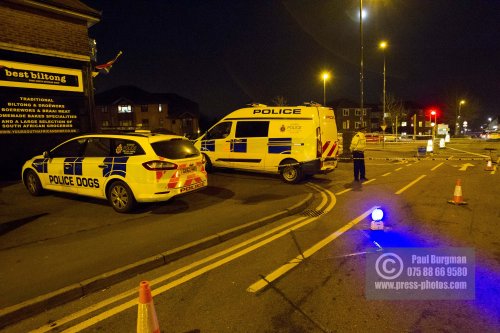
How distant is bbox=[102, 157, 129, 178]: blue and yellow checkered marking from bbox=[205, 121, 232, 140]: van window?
529cm

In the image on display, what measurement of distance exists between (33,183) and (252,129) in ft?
20.9

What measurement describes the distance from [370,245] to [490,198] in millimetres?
5304

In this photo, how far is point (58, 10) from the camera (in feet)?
36.9

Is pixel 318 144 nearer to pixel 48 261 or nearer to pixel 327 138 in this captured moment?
pixel 327 138

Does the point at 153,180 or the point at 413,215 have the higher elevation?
the point at 153,180

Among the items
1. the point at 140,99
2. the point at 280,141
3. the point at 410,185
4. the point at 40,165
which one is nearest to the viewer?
the point at 40,165

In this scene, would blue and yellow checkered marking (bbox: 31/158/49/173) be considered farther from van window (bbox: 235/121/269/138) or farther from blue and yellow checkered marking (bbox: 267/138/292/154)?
blue and yellow checkered marking (bbox: 267/138/292/154)

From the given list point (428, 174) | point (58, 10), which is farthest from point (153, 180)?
point (428, 174)

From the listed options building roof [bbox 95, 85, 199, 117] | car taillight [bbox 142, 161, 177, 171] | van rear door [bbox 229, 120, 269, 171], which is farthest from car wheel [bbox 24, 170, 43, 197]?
building roof [bbox 95, 85, 199, 117]

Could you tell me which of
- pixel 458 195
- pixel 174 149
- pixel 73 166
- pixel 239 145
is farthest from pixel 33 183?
pixel 458 195

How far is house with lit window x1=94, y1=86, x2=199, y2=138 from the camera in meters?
65.2

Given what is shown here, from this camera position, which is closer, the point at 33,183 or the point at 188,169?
the point at 188,169

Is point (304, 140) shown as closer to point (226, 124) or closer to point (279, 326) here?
point (226, 124)

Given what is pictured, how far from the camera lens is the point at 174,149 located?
775 centimetres
